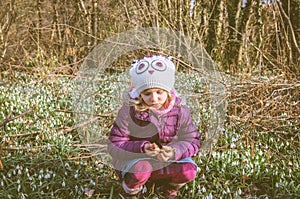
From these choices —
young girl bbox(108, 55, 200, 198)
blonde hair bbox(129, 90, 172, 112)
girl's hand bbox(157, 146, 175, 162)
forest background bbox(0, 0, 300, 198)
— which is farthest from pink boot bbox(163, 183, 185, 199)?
blonde hair bbox(129, 90, 172, 112)

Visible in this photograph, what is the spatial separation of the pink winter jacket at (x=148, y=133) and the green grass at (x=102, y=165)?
→ 1.10 feet

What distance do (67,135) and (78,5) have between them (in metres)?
5.94

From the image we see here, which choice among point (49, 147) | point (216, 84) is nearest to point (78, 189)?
point (49, 147)

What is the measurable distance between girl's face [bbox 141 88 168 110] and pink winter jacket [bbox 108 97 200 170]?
0.07m

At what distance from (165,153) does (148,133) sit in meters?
0.22

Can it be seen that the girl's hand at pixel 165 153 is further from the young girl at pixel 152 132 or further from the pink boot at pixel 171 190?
the pink boot at pixel 171 190

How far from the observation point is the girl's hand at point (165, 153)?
102 inches

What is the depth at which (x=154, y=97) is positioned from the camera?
2.62 meters

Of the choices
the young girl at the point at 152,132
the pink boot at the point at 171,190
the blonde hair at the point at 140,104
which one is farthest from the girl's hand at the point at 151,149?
the pink boot at the point at 171,190

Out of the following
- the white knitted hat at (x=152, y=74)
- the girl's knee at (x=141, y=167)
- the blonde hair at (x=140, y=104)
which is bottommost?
the girl's knee at (x=141, y=167)

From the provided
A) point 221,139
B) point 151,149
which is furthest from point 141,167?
point 221,139

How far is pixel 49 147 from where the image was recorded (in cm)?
397

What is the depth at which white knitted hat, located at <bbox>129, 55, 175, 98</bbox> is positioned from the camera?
2578 millimetres

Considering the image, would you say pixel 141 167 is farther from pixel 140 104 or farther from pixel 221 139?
pixel 221 139
